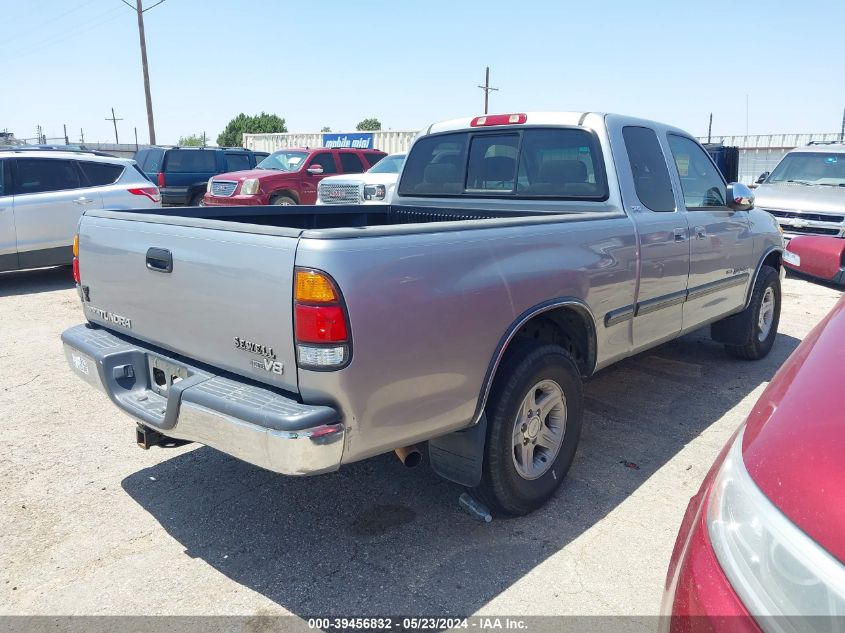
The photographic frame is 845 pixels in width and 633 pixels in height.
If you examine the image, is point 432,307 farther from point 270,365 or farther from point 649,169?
point 649,169

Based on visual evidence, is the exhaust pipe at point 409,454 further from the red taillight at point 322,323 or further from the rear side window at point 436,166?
the rear side window at point 436,166

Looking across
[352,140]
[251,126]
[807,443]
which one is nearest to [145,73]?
[352,140]

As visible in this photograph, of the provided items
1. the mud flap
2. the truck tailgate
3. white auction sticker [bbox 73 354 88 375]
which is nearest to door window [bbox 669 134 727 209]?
the mud flap

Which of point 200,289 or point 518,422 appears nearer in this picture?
point 200,289

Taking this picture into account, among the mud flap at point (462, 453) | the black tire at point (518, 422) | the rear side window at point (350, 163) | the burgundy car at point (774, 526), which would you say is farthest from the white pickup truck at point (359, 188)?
the burgundy car at point (774, 526)

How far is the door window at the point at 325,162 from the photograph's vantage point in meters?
14.2

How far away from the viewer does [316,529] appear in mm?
3180

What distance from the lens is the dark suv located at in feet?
51.0

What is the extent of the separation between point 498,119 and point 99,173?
7.17 m

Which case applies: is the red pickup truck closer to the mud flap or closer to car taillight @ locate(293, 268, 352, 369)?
the mud flap

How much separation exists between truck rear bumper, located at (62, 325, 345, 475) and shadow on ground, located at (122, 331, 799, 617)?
2.13ft

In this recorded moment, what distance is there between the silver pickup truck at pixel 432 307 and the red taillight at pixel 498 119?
0.02 m

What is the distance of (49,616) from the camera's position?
258 cm

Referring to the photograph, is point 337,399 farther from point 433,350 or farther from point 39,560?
point 39,560
